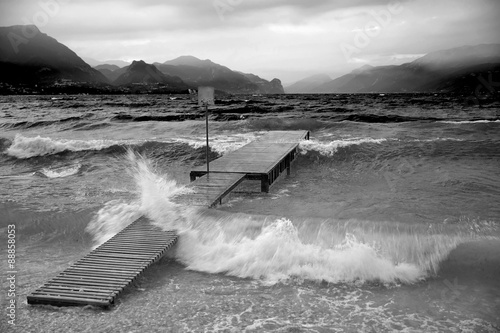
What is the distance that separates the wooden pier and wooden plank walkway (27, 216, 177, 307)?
2.03m

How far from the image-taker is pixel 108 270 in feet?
23.4

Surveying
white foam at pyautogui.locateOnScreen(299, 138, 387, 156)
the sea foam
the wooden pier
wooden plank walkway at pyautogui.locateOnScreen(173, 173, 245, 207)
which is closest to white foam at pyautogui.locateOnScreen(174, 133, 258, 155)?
the wooden pier

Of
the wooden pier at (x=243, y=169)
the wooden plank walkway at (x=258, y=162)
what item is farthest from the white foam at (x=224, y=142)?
the wooden pier at (x=243, y=169)

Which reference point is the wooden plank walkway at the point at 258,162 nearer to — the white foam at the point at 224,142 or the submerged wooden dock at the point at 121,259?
the submerged wooden dock at the point at 121,259

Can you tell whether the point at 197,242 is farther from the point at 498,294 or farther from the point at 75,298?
the point at 498,294

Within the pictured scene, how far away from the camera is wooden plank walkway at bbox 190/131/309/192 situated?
529 inches

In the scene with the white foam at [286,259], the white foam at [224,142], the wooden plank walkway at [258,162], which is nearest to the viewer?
the white foam at [286,259]

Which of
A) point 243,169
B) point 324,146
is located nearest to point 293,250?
point 243,169

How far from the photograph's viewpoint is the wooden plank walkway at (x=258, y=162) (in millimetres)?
13445

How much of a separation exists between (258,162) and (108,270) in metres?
8.53

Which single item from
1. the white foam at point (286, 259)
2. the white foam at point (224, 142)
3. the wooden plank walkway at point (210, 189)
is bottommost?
→ the white foam at point (286, 259)

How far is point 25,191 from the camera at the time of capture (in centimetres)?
1362

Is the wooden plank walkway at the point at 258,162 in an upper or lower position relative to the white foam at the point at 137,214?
upper

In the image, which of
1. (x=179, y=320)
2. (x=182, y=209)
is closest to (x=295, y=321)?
(x=179, y=320)
